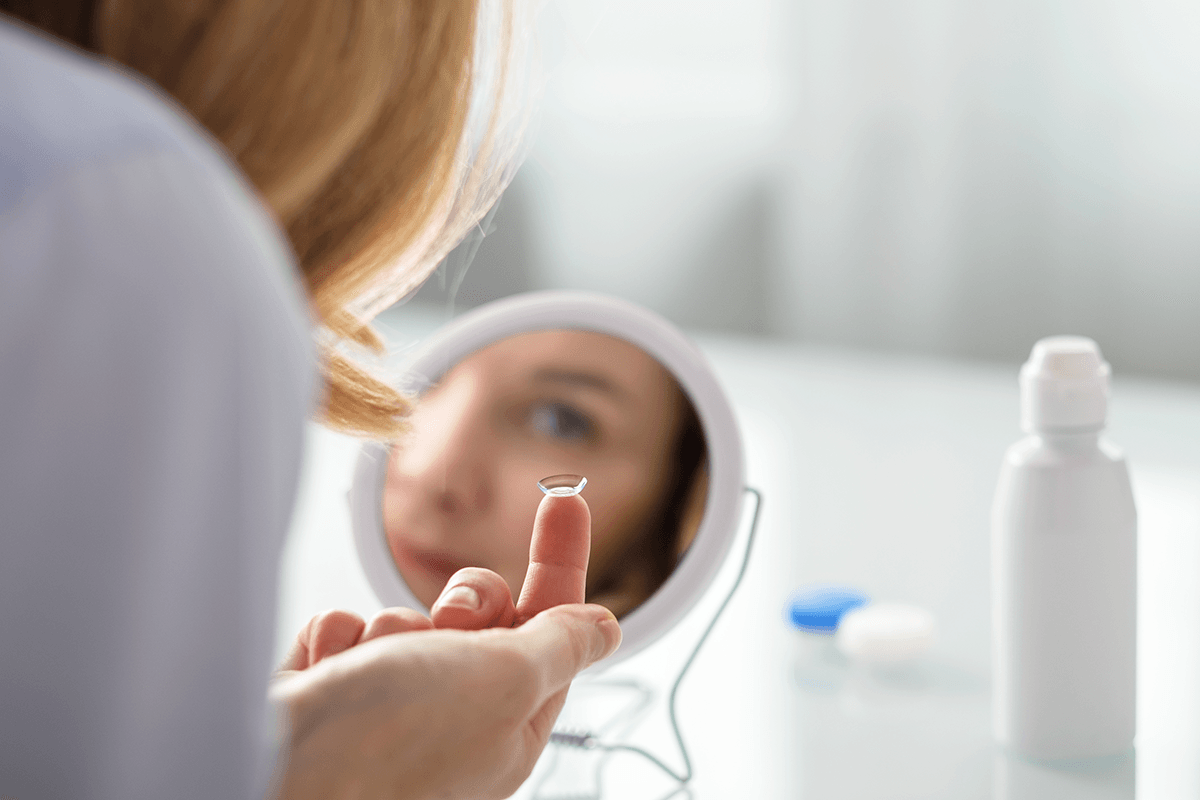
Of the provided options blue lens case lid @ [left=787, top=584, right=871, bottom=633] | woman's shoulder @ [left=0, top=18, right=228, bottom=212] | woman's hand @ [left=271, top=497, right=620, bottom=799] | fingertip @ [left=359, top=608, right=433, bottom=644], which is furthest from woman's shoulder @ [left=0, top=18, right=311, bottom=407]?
blue lens case lid @ [left=787, top=584, right=871, bottom=633]

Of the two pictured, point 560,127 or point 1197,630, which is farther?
point 560,127

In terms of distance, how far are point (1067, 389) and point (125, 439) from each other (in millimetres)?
399

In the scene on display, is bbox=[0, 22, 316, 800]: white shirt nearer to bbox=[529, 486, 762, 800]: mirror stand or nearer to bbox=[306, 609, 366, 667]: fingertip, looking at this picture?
bbox=[306, 609, 366, 667]: fingertip

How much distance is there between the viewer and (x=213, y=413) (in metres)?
0.22

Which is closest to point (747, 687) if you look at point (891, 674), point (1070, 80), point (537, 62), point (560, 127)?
point (891, 674)

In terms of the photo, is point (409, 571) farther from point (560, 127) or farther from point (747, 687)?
point (560, 127)

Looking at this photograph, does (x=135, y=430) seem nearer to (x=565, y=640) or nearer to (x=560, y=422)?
(x=565, y=640)

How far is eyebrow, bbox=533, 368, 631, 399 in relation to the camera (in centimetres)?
62

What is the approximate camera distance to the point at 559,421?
0.61 m

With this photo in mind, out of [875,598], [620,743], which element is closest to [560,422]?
[620,743]

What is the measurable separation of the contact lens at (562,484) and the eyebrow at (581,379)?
56 mm

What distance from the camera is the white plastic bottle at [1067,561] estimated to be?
0.50 meters

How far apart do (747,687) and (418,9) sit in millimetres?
414

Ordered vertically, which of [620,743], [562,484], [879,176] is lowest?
[620,743]
